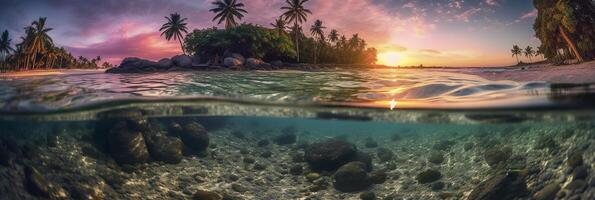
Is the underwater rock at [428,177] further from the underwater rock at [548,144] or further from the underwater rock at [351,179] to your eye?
the underwater rock at [548,144]

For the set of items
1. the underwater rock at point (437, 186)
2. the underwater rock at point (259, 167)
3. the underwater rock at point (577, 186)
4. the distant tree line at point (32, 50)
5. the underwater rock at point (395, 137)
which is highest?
the distant tree line at point (32, 50)

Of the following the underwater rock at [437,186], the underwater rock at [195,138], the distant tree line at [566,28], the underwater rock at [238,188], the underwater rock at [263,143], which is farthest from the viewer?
the distant tree line at [566,28]

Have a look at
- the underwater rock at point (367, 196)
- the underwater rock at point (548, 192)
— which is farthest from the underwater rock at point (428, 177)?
the underwater rock at point (548, 192)

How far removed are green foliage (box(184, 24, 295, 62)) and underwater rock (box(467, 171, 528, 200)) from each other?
2371 cm

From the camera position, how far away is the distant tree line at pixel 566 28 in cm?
3347

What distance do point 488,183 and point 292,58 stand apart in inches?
1093

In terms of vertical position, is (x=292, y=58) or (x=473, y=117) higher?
(x=292, y=58)

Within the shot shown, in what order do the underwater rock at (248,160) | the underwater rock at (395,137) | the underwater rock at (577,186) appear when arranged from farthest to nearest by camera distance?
1. the underwater rock at (395,137)
2. the underwater rock at (248,160)
3. the underwater rock at (577,186)

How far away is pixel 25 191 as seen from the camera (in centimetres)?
1179

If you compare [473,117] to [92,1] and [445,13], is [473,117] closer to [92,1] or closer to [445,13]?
[445,13]

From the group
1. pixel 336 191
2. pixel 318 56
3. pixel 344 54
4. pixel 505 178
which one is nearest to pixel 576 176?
pixel 505 178

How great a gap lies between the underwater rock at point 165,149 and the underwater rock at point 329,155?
4.69m

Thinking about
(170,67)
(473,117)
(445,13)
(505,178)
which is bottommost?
(505,178)

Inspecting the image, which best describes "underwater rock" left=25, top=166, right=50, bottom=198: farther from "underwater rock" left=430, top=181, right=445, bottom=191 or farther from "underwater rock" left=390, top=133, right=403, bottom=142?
"underwater rock" left=390, top=133, right=403, bottom=142
